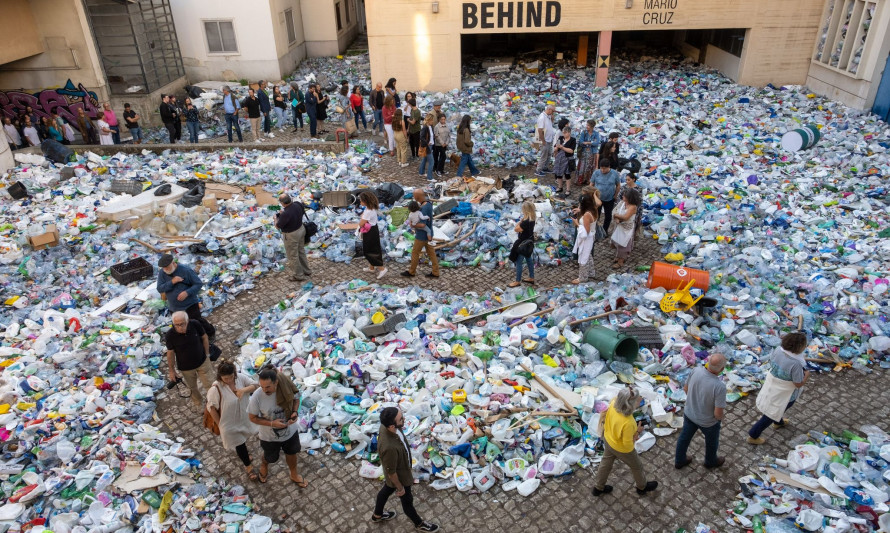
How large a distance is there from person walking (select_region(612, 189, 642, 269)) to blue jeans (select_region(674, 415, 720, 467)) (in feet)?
13.5

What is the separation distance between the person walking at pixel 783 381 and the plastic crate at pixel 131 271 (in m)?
8.85

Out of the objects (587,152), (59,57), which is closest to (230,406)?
(587,152)

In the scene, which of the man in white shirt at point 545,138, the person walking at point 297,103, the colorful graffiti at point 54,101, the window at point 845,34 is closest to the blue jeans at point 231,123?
the person walking at point 297,103

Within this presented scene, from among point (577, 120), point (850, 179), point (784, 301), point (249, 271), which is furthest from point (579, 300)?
point (577, 120)

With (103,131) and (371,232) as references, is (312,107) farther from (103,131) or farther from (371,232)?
(371,232)

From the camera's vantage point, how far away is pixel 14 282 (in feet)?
30.1

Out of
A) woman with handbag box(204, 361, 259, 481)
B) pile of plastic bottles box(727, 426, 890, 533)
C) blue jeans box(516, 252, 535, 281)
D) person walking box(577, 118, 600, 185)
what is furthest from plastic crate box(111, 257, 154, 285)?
pile of plastic bottles box(727, 426, 890, 533)

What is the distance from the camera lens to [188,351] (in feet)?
20.1

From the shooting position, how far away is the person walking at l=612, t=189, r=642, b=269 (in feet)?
29.0

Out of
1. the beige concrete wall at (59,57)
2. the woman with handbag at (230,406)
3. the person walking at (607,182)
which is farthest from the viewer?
the beige concrete wall at (59,57)

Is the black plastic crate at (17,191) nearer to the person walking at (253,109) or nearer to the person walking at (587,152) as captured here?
the person walking at (253,109)

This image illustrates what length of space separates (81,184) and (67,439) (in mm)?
8363

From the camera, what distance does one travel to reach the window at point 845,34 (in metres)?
14.6

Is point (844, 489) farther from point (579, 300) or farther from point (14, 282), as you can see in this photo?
point (14, 282)
